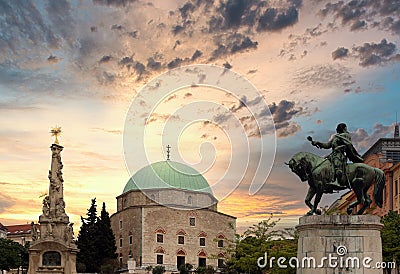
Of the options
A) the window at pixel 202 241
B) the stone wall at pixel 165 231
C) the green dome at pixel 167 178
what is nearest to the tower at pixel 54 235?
the stone wall at pixel 165 231

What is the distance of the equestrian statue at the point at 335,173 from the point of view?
2058 cm

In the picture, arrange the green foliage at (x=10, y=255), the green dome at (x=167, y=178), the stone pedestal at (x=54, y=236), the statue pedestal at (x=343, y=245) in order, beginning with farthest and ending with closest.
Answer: the green dome at (x=167, y=178)
the green foliage at (x=10, y=255)
the stone pedestal at (x=54, y=236)
the statue pedestal at (x=343, y=245)

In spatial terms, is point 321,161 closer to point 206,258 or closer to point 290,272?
point 290,272

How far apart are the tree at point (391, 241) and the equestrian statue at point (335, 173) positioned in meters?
23.2

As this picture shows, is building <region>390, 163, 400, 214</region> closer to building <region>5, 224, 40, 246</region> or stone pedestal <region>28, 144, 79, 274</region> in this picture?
stone pedestal <region>28, 144, 79, 274</region>

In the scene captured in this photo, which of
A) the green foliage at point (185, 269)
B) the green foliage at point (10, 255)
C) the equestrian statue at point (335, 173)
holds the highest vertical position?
the equestrian statue at point (335, 173)

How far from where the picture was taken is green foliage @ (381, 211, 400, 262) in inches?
1686

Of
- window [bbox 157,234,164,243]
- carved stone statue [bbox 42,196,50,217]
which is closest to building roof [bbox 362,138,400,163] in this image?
window [bbox 157,234,164,243]

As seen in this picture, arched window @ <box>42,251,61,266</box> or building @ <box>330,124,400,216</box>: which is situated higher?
building @ <box>330,124,400,216</box>

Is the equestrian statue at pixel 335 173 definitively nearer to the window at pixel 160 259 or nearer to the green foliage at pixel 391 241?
the green foliage at pixel 391 241

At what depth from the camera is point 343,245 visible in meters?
19.7

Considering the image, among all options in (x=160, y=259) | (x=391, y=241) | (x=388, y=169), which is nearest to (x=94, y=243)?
(x=160, y=259)

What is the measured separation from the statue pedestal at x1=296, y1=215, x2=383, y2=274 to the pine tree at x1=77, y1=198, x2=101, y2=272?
6486 cm

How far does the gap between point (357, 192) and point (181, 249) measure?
8228 cm
